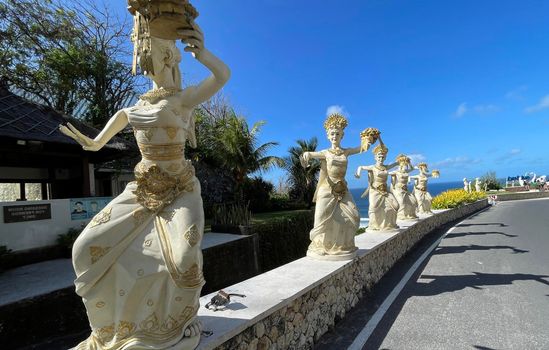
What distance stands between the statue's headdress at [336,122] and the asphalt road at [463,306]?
2.91 meters

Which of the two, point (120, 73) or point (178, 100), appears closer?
point (178, 100)

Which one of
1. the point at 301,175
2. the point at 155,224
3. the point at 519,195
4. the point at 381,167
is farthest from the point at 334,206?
the point at 519,195

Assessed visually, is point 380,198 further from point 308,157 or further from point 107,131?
point 107,131

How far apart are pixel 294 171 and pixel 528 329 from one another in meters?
22.6

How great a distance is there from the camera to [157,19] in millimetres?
2434

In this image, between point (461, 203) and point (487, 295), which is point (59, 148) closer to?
point (487, 295)

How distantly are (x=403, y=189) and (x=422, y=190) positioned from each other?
346cm

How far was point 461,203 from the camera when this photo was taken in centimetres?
2039

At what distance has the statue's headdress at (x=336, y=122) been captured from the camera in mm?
5934

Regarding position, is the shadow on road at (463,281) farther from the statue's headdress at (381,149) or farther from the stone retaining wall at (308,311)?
the statue's headdress at (381,149)

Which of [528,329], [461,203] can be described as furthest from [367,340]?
[461,203]

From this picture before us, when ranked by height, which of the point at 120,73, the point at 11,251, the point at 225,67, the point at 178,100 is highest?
the point at 120,73

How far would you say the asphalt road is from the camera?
397 centimetres

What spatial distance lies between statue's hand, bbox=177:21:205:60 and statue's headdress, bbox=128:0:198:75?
3cm
